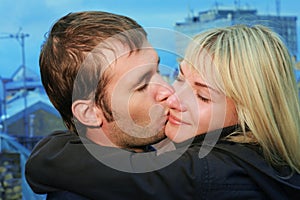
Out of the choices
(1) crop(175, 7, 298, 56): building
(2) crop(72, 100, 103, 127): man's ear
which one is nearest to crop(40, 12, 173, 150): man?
(2) crop(72, 100, 103, 127): man's ear

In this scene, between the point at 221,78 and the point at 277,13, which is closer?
the point at 221,78

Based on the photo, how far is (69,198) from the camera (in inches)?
23.2

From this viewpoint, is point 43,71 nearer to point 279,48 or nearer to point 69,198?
point 69,198

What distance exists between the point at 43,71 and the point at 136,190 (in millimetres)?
212

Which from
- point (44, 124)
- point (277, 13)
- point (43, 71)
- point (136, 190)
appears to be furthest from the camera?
point (44, 124)

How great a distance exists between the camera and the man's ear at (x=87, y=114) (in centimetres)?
64

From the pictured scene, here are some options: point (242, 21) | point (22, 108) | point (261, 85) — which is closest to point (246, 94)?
point (261, 85)

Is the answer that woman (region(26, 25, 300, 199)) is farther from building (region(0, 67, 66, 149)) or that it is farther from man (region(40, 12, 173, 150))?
building (region(0, 67, 66, 149))

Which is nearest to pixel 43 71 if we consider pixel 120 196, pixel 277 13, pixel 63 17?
pixel 63 17

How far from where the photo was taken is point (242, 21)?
0.81 m

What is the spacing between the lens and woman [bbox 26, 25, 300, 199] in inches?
22.2

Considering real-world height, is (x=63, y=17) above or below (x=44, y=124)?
above

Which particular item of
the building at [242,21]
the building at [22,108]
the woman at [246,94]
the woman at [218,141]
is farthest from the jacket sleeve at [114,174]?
the building at [22,108]

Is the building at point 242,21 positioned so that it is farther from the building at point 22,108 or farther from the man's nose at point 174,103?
the building at point 22,108
